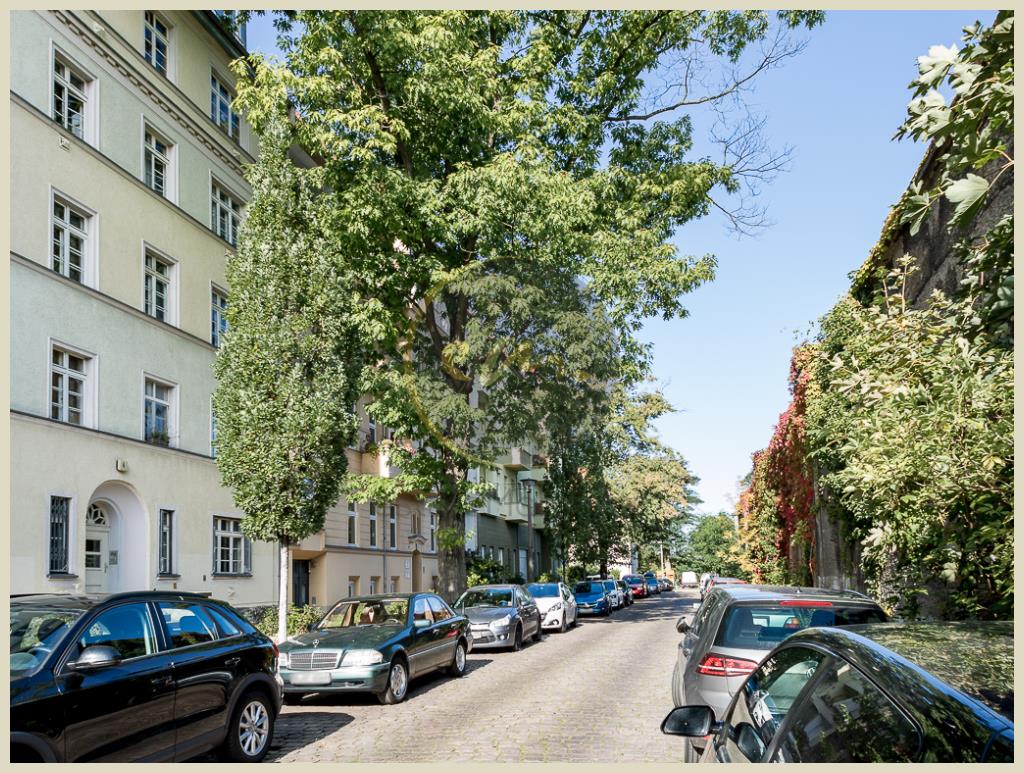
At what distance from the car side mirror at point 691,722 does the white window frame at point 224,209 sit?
22080 mm

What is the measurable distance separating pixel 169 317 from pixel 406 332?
582cm

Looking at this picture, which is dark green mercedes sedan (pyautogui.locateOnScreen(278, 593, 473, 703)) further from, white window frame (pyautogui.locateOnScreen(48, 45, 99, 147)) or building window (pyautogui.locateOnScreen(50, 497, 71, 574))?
white window frame (pyautogui.locateOnScreen(48, 45, 99, 147))

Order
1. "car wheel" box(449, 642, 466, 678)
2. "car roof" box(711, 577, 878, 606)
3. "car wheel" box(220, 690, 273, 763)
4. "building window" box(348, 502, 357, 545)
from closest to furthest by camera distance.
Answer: "car roof" box(711, 577, 878, 606)
"car wheel" box(220, 690, 273, 763)
"car wheel" box(449, 642, 466, 678)
"building window" box(348, 502, 357, 545)

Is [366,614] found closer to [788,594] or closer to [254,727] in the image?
[254,727]

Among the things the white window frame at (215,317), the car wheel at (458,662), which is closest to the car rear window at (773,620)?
the car wheel at (458,662)

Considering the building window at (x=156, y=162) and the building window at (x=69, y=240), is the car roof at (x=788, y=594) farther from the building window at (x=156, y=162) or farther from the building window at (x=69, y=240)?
the building window at (x=156, y=162)

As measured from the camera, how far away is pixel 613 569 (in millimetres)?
80625

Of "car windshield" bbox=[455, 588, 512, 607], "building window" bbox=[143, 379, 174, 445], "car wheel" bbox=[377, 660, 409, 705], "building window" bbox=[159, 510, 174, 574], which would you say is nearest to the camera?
"car wheel" bbox=[377, 660, 409, 705]

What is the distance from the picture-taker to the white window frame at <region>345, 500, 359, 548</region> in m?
31.1

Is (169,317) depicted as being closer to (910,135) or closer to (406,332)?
(406,332)

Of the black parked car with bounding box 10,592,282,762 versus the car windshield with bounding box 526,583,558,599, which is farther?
the car windshield with bounding box 526,583,558,599

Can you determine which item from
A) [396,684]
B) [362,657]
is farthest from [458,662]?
[362,657]

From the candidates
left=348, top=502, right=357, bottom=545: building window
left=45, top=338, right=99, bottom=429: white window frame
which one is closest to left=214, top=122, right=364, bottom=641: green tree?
left=45, top=338, right=99, bottom=429: white window frame

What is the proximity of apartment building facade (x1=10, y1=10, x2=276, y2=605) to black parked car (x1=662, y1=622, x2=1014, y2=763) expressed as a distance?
15.3 m
